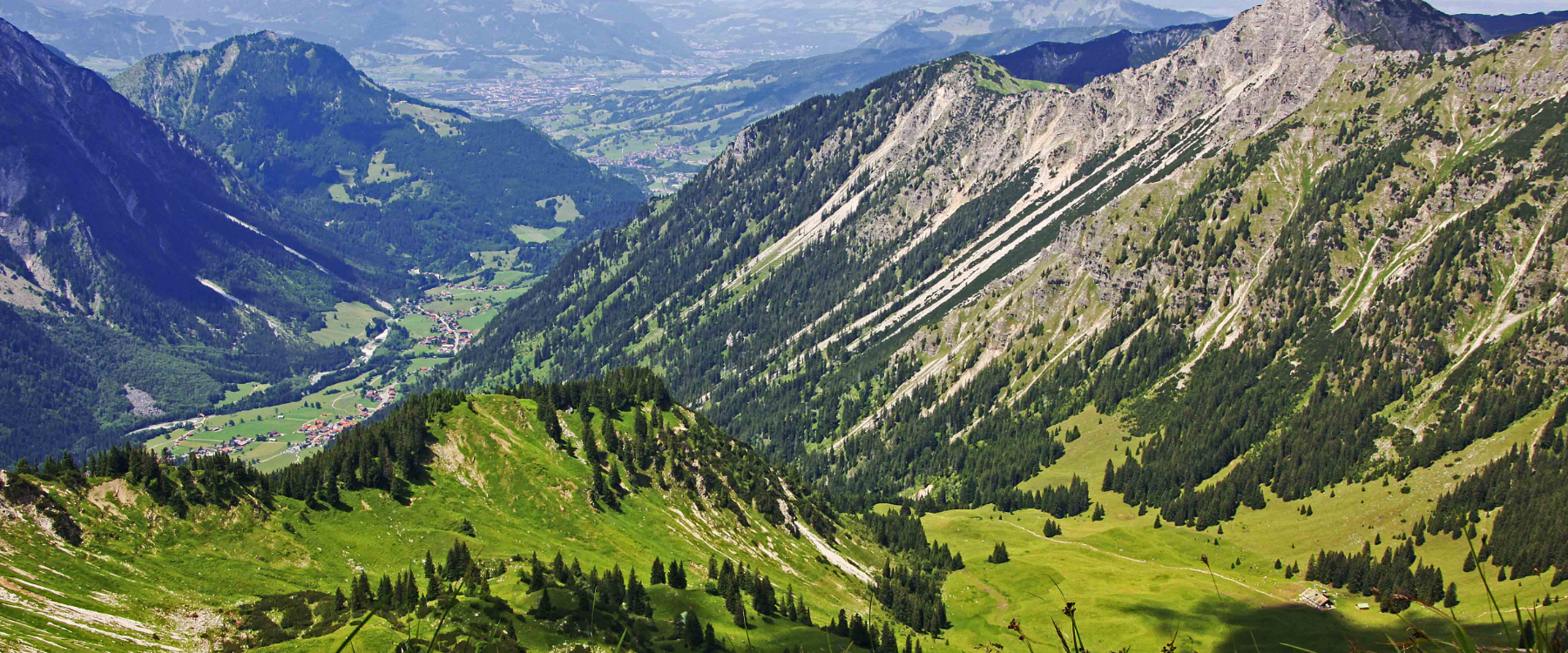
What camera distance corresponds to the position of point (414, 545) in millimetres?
134375

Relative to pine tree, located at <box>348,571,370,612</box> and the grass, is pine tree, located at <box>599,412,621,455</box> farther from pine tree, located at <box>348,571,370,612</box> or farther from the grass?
pine tree, located at <box>348,571,370,612</box>

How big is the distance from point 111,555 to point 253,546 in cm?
1584

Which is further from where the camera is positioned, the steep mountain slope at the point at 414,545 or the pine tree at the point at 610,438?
the pine tree at the point at 610,438

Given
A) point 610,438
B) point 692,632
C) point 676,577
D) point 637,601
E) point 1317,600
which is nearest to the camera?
point 692,632

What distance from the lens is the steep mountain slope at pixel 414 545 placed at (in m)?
92.6

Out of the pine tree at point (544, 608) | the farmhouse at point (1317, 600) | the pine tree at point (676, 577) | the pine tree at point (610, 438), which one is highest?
the pine tree at point (544, 608)

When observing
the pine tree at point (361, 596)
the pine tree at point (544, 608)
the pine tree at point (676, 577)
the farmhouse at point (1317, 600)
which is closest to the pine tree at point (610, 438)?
the pine tree at point (676, 577)

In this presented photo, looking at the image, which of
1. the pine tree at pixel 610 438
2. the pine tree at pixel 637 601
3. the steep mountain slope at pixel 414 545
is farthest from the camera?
the pine tree at pixel 610 438

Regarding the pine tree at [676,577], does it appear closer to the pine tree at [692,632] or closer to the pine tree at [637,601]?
the pine tree at [637,601]

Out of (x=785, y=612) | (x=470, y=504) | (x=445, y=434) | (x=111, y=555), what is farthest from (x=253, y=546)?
(x=785, y=612)

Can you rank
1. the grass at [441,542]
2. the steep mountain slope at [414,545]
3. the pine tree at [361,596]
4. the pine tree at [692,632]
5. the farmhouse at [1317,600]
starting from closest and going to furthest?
1. the steep mountain slope at [414,545]
2. the pine tree at [361,596]
3. the grass at [441,542]
4. the pine tree at [692,632]
5. the farmhouse at [1317,600]

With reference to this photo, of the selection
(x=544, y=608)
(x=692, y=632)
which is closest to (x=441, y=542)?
(x=544, y=608)

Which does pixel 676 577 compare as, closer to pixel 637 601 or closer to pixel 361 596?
pixel 637 601

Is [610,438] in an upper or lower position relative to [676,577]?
upper
